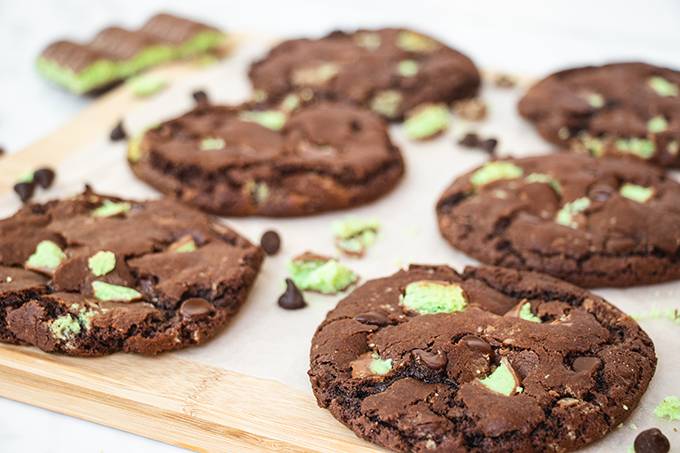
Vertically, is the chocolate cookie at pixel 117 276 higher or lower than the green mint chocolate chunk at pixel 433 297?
lower

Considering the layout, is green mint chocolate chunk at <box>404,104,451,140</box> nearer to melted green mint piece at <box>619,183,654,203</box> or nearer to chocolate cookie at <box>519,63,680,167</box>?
chocolate cookie at <box>519,63,680,167</box>

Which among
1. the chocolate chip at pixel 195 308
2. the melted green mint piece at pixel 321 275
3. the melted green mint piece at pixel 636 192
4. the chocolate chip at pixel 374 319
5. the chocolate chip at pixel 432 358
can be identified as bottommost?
the melted green mint piece at pixel 321 275

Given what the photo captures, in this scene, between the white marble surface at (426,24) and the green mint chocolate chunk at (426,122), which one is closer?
the green mint chocolate chunk at (426,122)

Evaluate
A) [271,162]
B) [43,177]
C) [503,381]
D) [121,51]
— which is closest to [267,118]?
[271,162]

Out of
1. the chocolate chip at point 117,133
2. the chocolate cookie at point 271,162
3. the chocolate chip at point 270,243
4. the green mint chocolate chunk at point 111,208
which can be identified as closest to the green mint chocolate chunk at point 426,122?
the chocolate cookie at point 271,162

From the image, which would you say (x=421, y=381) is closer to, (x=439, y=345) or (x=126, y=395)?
(x=439, y=345)

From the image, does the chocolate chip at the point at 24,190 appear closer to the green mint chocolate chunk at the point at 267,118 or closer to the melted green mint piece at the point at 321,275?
the green mint chocolate chunk at the point at 267,118
